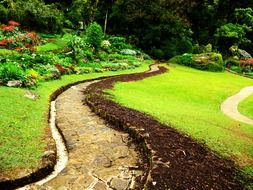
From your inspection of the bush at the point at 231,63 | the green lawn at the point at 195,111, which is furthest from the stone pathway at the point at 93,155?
the bush at the point at 231,63

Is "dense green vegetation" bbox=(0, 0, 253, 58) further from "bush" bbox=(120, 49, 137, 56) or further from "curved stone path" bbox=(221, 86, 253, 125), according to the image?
"curved stone path" bbox=(221, 86, 253, 125)

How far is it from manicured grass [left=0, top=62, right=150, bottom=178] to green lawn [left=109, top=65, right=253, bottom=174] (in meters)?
4.32

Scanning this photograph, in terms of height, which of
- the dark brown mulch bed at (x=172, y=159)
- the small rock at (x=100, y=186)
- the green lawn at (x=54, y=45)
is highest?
the dark brown mulch bed at (x=172, y=159)

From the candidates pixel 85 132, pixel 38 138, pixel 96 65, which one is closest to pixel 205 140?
pixel 85 132

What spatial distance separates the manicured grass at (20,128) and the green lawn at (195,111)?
432 cm

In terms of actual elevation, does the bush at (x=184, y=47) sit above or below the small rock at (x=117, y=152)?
below

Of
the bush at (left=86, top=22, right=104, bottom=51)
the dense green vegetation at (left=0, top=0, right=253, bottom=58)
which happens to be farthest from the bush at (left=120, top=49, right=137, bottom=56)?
the dense green vegetation at (left=0, top=0, right=253, bottom=58)

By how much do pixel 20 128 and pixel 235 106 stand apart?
42.8 ft

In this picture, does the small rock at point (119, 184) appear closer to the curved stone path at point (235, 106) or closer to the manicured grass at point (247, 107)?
the curved stone path at point (235, 106)

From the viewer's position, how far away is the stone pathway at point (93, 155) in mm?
8250

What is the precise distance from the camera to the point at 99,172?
349 inches

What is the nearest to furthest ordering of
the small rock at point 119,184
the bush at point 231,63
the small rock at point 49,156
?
the small rock at point 119,184 < the small rock at point 49,156 < the bush at point 231,63

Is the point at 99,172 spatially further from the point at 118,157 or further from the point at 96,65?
the point at 96,65

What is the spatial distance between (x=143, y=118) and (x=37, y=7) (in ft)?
110
